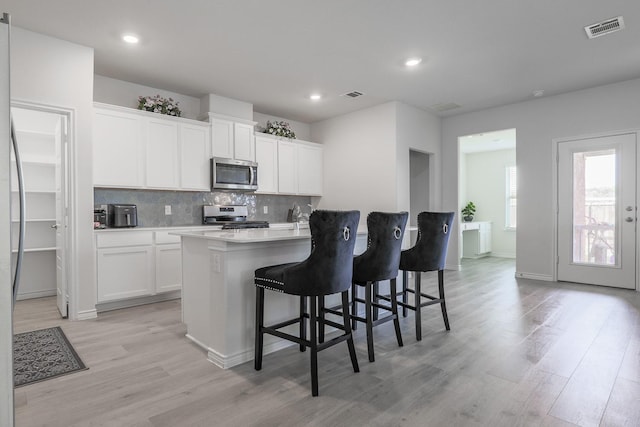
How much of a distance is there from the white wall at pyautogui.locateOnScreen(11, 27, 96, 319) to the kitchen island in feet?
4.66

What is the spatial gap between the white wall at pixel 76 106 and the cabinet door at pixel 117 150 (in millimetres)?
346

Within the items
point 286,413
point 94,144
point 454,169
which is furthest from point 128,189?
point 454,169

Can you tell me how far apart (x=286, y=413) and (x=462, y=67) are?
4.04m

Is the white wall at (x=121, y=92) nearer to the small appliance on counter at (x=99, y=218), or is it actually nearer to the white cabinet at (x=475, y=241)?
the small appliance on counter at (x=99, y=218)

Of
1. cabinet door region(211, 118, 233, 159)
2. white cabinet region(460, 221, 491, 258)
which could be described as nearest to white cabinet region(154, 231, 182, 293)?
cabinet door region(211, 118, 233, 159)

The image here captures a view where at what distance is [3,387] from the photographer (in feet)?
3.79

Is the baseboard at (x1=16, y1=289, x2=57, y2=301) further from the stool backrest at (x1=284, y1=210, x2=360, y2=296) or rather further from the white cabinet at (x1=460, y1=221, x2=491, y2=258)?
the white cabinet at (x1=460, y1=221, x2=491, y2=258)

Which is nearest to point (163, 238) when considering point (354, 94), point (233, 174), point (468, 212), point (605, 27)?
point (233, 174)

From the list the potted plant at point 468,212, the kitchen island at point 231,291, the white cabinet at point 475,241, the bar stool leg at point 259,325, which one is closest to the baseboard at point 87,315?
the kitchen island at point 231,291

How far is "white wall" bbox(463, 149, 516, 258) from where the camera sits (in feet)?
27.5

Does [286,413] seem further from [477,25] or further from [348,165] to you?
[348,165]

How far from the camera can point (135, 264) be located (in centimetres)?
405

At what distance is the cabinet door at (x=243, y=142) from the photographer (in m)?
5.27

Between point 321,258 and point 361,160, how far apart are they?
3.92 metres
